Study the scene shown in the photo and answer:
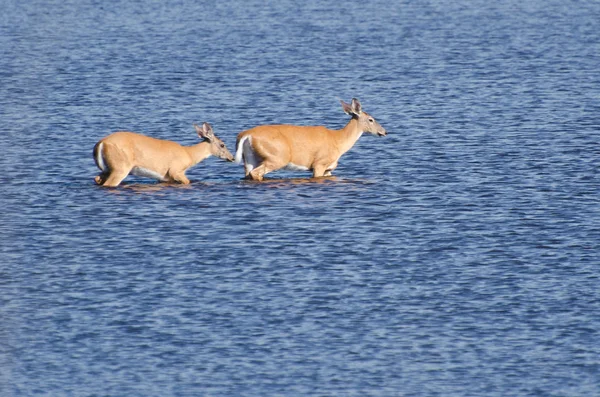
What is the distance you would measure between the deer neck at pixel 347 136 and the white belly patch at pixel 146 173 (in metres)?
2.55

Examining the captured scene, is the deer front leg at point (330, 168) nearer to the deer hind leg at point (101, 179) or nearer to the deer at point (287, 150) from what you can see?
the deer at point (287, 150)

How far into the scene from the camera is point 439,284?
47.8 feet

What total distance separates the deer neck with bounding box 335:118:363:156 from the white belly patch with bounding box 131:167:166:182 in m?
2.55

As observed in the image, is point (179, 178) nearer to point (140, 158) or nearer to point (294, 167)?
point (140, 158)

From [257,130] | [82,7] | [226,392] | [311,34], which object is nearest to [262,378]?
[226,392]

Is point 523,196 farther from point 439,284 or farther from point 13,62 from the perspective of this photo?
point 13,62

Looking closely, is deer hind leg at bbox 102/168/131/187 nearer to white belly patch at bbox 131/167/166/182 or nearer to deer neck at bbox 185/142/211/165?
white belly patch at bbox 131/167/166/182

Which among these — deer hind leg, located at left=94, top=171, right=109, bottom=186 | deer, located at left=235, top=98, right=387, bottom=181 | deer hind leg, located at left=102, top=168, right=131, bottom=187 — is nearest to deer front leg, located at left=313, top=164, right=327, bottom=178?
deer, located at left=235, top=98, right=387, bottom=181

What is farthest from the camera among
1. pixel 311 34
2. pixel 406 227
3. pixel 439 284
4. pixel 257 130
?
pixel 311 34

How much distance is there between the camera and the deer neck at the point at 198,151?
1991cm

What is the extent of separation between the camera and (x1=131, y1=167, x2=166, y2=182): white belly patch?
19233mm

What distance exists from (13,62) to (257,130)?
16888 millimetres

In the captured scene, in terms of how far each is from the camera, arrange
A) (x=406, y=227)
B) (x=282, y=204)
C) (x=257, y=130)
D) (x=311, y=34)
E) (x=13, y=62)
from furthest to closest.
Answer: (x=311, y=34) < (x=13, y=62) < (x=257, y=130) < (x=282, y=204) < (x=406, y=227)

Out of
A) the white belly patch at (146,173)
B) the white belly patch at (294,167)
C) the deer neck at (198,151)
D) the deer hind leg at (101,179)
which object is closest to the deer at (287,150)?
the white belly patch at (294,167)
